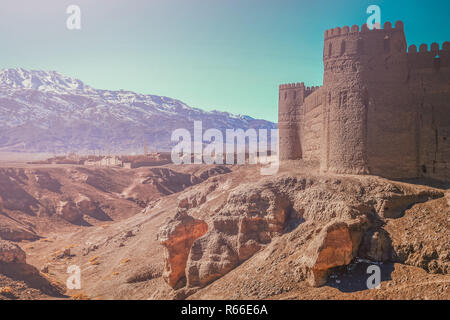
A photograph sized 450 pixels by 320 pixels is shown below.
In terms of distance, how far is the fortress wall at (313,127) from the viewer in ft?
74.9

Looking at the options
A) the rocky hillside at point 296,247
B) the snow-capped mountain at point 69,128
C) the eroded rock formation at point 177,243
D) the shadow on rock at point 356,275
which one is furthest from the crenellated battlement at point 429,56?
the snow-capped mountain at point 69,128

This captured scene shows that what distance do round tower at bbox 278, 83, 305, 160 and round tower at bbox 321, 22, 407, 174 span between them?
915cm

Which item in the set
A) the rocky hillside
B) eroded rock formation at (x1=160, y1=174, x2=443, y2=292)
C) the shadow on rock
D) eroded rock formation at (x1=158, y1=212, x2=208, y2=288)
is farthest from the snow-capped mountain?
the shadow on rock

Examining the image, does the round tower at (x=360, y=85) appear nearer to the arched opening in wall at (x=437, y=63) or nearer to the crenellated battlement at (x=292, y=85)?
the arched opening in wall at (x=437, y=63)

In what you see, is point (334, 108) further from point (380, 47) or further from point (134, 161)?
point (134, 161)

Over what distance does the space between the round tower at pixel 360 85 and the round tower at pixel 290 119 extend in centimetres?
915

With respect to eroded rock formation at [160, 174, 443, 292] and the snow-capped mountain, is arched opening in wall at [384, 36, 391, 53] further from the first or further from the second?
the snow-capped mountain

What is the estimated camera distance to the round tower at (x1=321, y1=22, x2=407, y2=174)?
710 inches

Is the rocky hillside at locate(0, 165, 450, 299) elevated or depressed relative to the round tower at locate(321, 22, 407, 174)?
depressed
